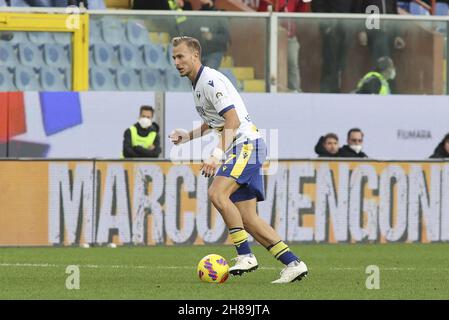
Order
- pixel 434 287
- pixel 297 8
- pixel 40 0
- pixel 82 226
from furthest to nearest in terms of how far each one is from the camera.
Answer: pixel 297 8 < pixel 40 0 < pixel 82 226 < pixel 434 287

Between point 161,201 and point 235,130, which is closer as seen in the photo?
point 235,130

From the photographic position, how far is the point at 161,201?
19.9 metres

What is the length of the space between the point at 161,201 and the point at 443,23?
6223mm

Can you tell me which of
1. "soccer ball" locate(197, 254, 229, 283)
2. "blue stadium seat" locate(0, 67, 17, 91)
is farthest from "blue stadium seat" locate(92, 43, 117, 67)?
"soccer ball" locate(197, 254, 229, 283)

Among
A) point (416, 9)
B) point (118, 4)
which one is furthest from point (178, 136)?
point (416, 9)

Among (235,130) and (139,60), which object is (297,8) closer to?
(139,60)

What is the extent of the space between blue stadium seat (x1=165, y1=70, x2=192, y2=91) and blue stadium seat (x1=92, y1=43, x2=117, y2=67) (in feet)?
2.77

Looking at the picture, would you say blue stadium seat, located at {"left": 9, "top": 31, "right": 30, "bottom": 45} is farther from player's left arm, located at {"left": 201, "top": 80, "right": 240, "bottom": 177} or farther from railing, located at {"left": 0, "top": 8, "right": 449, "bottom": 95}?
player's left arm, located at {"left": 201, "top": 80, "right": 240, "bottom": 177}

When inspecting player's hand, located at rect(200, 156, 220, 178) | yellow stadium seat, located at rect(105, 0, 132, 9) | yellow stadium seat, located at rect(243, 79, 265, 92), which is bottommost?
player's hand, located at rect(200, 156, 220, 178)

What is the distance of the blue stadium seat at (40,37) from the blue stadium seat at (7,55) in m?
0.34

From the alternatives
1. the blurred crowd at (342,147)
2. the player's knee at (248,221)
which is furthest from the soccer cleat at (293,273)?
the blurred crowd at (342,147)

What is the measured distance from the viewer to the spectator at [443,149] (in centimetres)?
2234

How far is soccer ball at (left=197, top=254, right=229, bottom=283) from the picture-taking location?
1315 centimetres
